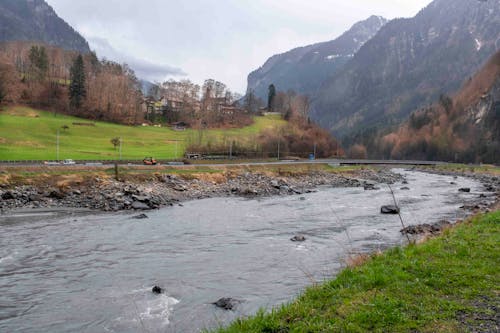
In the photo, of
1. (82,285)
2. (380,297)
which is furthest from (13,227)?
(380,297)

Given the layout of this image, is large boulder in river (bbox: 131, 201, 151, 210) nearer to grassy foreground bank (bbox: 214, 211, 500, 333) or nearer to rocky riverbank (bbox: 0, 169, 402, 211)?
rocky riverbank (bbox: 0, 169, 402, 211)

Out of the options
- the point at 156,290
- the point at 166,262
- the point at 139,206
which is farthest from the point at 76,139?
the point at 156,290

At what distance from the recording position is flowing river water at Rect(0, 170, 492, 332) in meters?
13.0

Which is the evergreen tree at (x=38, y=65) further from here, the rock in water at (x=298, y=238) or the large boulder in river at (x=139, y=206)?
the rock in water at (x=298, y=238)

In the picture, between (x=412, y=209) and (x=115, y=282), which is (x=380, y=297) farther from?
(x=412, y=209)

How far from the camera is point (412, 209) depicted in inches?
1524

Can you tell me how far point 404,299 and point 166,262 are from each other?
12.9 m

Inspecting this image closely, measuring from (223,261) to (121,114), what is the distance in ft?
371

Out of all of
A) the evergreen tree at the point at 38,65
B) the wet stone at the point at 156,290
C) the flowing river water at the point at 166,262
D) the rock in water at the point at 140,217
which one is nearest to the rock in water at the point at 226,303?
the flowing river water at the point at 166,262

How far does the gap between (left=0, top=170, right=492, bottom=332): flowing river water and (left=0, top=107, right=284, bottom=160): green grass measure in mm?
39794

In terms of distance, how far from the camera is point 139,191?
40.0 metres

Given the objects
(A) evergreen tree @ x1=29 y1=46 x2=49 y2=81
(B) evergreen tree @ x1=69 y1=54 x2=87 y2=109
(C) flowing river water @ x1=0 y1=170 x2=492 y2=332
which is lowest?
(C) flowing river water @ x1=0 y1=170 x2=492 y2=332

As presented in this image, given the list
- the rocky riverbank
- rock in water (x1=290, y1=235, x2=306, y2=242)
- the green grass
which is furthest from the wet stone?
the green grass

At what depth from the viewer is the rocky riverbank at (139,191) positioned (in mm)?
34997
